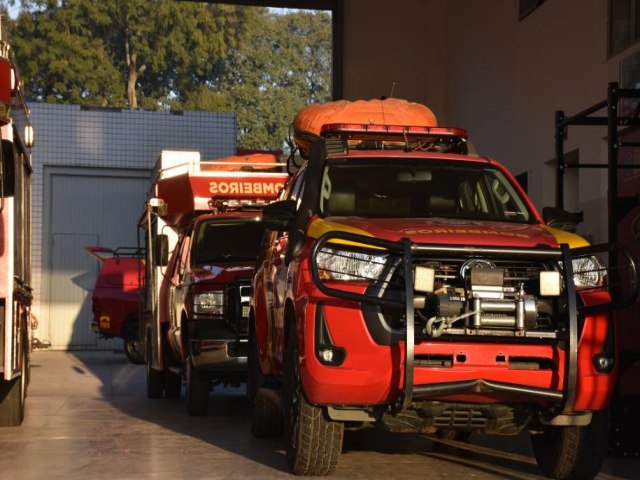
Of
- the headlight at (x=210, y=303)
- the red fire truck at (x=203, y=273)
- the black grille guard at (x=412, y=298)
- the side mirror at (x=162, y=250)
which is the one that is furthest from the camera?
the side mirror at (x=162, y=250)

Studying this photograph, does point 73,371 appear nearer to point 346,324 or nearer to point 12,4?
point 346,324

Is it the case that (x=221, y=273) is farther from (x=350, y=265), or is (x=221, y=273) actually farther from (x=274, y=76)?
(x=274, y=76)

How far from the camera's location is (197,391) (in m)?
13.5

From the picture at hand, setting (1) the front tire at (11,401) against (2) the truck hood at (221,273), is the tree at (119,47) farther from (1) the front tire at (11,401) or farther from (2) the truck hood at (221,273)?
(1) the front tire at (11,401)

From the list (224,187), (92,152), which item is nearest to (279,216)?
(224,187)

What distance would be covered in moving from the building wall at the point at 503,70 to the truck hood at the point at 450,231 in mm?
7697

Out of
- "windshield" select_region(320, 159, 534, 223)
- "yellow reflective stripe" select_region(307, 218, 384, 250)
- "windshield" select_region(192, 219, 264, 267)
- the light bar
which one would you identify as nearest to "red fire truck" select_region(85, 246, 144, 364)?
"windshield" select_region(192, 219, 264, 267)

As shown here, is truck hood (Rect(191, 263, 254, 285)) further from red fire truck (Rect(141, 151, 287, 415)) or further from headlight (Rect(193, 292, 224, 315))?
headlight (Rect(193, 292, 224, 315))

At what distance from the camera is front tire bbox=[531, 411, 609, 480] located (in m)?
8.52

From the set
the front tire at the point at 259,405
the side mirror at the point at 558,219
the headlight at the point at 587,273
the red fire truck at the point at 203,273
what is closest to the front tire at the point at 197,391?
the red fire truck at the point at 203,273

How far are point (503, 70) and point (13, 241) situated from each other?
36.8 feet

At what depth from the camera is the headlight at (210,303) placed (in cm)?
1320

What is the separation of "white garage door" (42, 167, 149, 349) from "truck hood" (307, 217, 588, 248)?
74.4 feet

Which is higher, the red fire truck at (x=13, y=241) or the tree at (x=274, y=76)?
the tree at (x=274, y=76)
